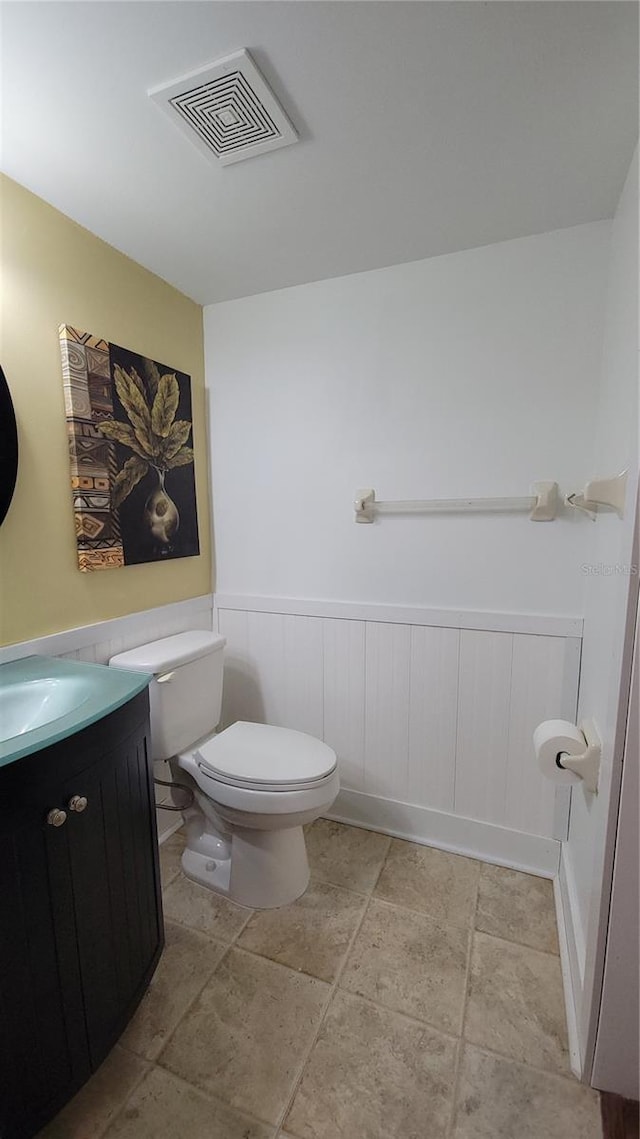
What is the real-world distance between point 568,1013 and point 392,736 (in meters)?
0.87

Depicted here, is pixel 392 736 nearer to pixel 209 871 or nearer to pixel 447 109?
pixel 209 871

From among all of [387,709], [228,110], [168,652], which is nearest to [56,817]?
[168,652]

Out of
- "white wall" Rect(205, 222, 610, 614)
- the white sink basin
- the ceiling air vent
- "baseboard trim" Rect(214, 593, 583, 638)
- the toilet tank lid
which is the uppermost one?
the ceiling air vent

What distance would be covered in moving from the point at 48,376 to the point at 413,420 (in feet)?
3.83

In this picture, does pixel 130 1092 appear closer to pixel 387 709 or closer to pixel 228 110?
pixel 387 709

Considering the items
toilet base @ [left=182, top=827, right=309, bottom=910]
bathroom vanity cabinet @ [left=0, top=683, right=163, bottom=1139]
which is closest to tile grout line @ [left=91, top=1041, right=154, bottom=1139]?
bathroom vanity cabinet @ [left=0, top=683, right=163, bottom=1139]

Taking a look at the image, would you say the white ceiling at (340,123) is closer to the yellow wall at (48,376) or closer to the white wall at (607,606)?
the yellow wall at (48,376)

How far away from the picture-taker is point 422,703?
175 centimetres

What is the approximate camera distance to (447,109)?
1.03m

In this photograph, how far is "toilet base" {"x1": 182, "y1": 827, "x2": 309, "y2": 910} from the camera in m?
1.50

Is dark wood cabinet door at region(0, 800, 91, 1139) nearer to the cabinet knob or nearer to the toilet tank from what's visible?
the cabinet knob

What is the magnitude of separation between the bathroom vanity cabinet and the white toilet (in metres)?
0.35

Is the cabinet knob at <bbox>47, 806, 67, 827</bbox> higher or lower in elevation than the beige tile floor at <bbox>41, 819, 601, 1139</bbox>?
higher

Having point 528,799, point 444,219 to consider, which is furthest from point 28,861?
point 444,219
